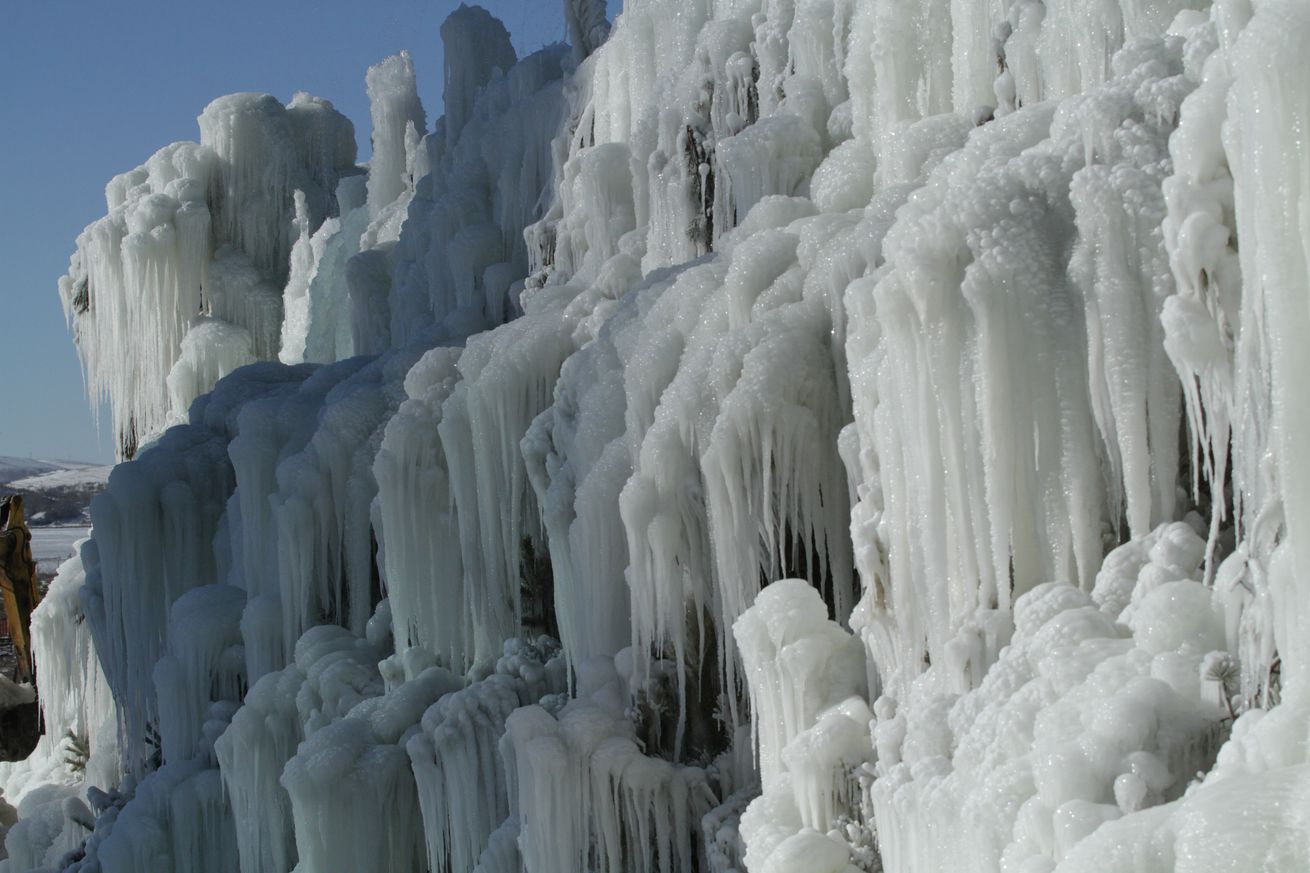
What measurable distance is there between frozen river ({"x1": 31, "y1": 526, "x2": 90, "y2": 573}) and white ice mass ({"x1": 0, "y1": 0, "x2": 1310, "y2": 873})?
1352cm

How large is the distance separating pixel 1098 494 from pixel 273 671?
227 inches

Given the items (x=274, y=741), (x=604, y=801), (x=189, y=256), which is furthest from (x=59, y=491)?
(x=604, y=801)

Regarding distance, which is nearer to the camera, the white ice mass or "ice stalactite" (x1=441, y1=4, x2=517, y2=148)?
the white ice mass

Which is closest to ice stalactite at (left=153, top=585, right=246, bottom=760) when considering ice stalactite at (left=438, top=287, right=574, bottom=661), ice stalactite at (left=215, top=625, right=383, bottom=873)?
ice stalactite at (left=215, top=625, right=383, bottom=873)

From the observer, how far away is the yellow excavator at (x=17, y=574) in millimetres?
15719

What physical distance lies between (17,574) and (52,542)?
402 inches

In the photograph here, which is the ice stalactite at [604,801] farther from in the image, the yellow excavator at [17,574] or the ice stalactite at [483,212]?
the yellow excavator at [17,574]

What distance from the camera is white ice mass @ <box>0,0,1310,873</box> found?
400cm

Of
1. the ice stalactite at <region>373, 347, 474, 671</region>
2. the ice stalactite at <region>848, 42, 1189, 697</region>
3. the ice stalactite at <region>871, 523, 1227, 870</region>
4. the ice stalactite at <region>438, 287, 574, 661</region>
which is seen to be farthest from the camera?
the ice stalactite at <region>373, 347, 474, 671</region>

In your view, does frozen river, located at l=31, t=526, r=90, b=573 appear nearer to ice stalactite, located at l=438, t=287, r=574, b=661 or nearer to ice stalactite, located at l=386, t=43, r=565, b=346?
ice stalactite, located at l=386, t=43, r=565, b=346

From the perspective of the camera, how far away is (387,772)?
769 centimetres

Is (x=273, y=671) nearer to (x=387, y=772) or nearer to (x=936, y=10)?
(x=387, y=772)

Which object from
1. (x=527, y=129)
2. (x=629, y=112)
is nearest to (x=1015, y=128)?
(x=629, y=112)

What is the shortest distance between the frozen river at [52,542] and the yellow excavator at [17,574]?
768cm
